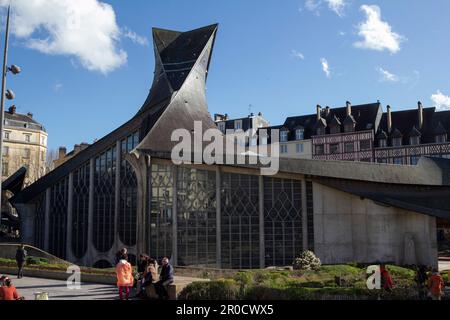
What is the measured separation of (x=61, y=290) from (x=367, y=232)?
51.7ft

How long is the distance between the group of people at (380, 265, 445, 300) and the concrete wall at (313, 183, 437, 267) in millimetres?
9328

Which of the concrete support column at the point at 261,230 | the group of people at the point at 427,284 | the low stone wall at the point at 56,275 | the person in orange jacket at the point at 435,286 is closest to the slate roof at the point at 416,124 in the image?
the concrete support column at the point at 261,230

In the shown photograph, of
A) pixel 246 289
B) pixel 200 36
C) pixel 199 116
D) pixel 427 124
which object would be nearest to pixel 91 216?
pixel 199 116

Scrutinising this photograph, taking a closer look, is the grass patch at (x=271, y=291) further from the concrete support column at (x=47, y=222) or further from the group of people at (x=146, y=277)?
the concrete support column at (x=47, y=222)

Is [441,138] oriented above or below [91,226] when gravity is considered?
above

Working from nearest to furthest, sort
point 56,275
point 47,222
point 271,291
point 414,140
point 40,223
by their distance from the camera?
point 271,291 → point 56,275 → point 47,222 → point 40,223 → point 414,140

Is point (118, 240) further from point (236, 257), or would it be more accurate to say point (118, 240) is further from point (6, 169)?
point (6, 169)

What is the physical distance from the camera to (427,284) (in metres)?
14.3

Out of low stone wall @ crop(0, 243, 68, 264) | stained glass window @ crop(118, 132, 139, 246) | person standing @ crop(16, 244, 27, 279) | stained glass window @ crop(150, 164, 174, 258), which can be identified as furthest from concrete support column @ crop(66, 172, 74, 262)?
person standing @ crop(16, 244, 27, 279)

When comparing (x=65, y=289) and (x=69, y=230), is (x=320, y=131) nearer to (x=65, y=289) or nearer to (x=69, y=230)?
(x=69, y=230)

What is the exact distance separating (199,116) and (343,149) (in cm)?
2750

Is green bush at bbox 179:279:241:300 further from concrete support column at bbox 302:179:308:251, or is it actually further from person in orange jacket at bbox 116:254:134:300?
concrete support column at bbox 302:179:308:251

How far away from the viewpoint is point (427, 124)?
54.2 m

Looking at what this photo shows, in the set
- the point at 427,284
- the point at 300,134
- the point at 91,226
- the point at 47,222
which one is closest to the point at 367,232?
the point at 427,284
